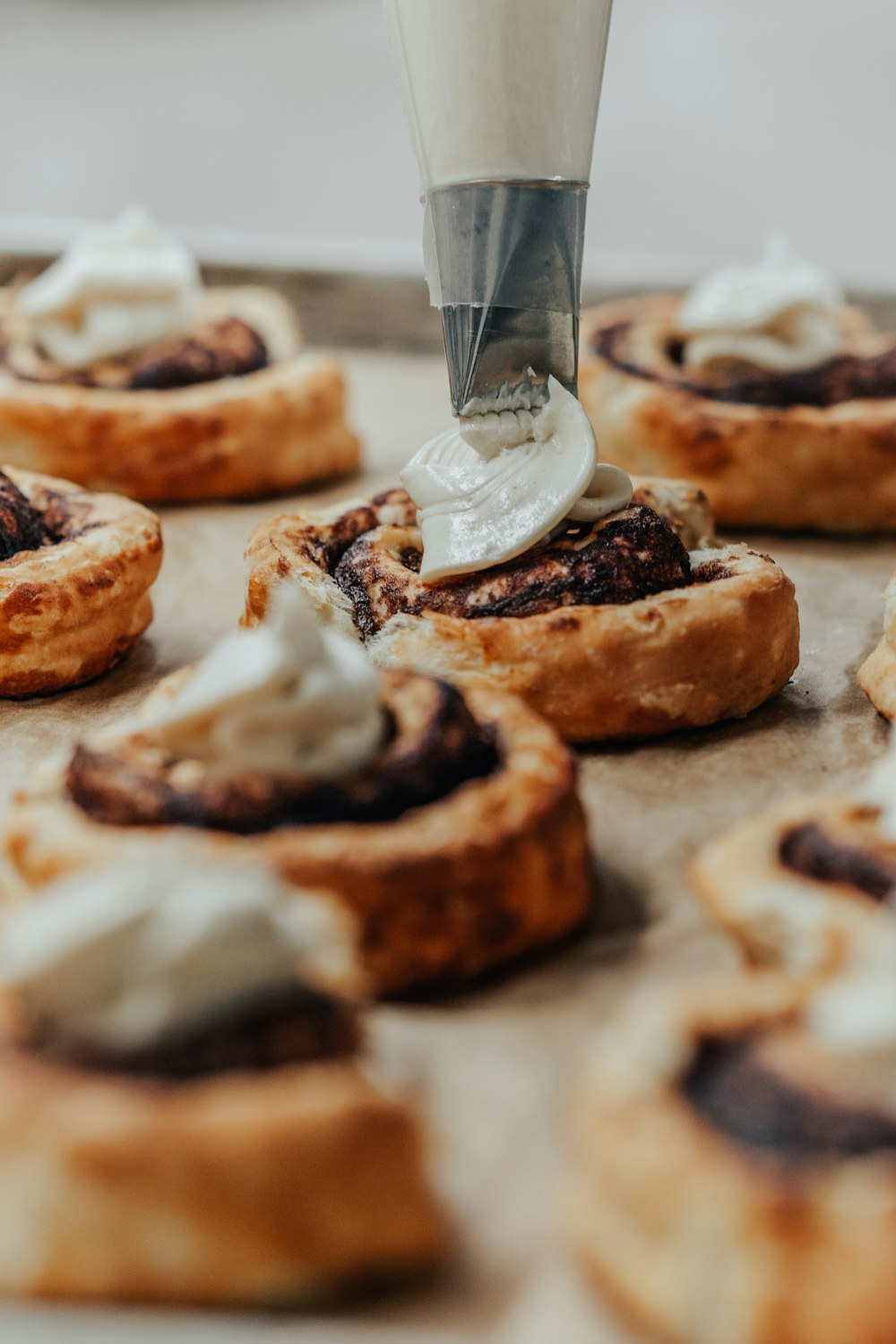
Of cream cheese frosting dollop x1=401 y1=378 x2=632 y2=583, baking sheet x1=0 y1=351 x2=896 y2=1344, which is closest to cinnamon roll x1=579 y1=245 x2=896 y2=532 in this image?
baking sheet x1=0 y1=351 x2=896 y2=1344

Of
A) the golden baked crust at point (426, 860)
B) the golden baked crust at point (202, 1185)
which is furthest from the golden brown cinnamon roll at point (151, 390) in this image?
the golden baked crust at point (202, 1185)

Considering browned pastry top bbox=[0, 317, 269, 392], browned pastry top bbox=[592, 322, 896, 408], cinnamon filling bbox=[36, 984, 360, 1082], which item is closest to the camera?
cinnamon filling bbox=[36, 984, 360, 1082]

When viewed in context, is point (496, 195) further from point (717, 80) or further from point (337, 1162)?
point (717, 80)

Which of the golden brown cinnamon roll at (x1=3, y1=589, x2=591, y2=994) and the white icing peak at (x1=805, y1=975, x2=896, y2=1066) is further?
the golden brown cinnamon roll at (x1=3, y1=589, x2=591, y2=994)

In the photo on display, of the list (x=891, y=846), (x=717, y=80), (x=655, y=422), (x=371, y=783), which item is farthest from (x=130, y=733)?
(x=717, y=80)

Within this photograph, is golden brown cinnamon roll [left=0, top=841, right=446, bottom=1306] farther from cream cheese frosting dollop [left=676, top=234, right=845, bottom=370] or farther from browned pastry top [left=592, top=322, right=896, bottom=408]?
cream cheese frosting dollop [left=676, top=234, right=845, bottom=370]

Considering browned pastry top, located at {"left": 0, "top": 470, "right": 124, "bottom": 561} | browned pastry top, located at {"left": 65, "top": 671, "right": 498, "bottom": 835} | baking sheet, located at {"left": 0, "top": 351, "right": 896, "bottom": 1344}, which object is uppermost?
browned pastry top, located at {"left": 65, "top": 671, "right": 498, "bottom": 835}

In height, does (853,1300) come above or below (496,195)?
below
